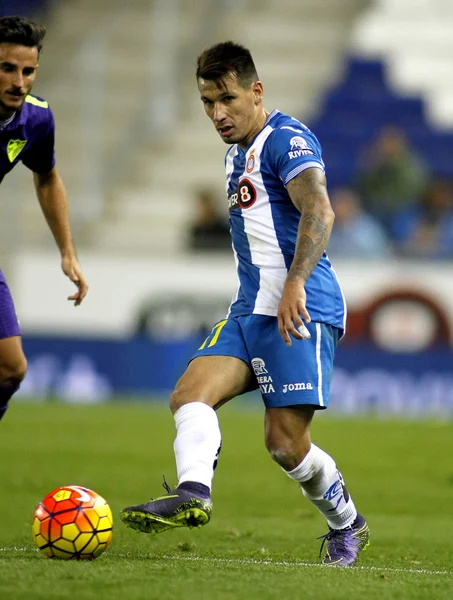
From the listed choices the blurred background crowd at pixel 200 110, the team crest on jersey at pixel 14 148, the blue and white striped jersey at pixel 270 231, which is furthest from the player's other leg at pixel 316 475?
the blurred background crowd at pixel 200 110

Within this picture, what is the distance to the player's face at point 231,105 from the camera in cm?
531

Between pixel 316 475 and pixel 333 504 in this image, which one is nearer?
pixel 316 475

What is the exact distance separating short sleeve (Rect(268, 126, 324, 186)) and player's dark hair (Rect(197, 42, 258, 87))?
0.94 ft

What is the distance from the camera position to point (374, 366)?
16.1 m

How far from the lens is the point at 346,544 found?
18.2 ft

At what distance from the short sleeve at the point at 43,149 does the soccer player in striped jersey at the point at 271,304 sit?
104cm

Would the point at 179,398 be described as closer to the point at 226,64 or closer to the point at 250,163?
the point at 250,163

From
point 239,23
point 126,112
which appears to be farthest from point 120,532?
point 239,23

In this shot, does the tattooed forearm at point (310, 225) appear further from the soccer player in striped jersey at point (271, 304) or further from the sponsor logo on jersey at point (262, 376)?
the sponsor logo on jersey at point (262, 376)

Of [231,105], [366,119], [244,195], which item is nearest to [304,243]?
[244,195]

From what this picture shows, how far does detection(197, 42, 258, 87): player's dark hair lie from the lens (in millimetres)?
5289

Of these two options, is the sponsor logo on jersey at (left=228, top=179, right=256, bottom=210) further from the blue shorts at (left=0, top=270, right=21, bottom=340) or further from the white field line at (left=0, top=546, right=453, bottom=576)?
the white field line at (left=0, top=546, right=453, bottom=576)

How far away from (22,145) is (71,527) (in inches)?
81.4

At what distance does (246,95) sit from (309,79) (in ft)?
58.3
